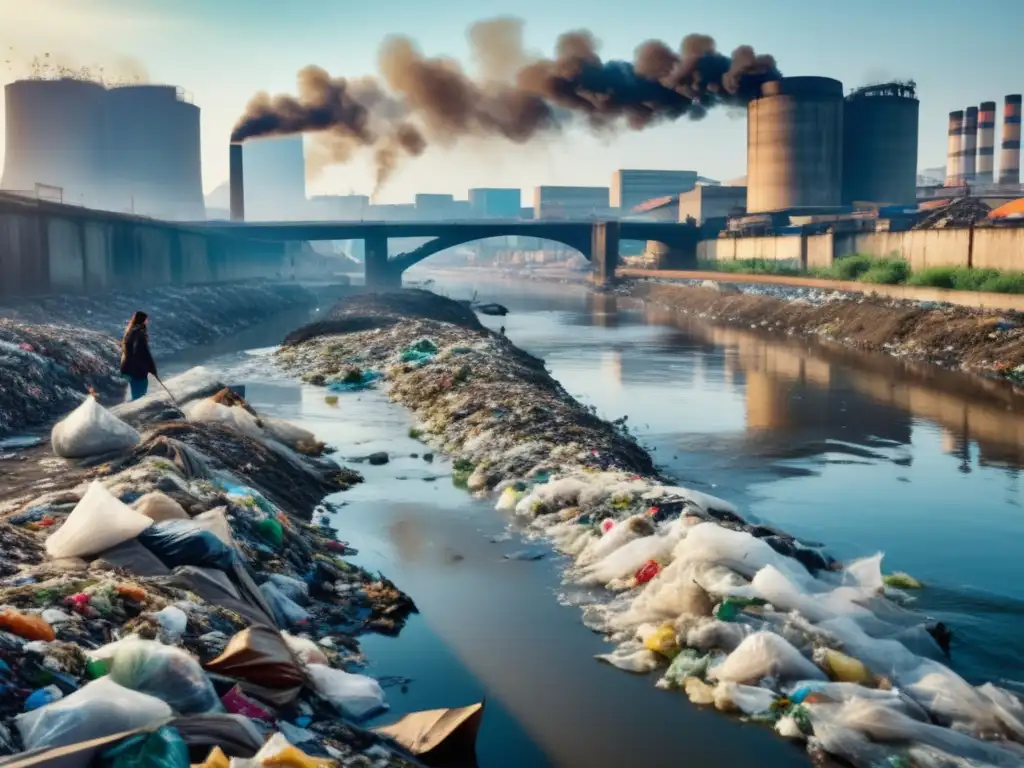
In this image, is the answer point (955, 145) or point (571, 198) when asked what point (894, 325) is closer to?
point (955, 145)

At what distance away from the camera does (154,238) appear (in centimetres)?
5038

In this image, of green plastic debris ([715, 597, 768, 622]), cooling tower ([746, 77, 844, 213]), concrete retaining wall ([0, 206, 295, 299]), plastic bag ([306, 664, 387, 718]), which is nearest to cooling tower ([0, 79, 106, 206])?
concrete retaining wall ([0, 206, 295, 299])

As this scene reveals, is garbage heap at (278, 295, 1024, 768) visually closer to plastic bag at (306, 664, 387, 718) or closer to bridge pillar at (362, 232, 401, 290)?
plastic bag at (306, 664, 387, 718)

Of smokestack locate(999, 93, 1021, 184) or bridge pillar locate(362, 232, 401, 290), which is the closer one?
bridge pillar locate(362, 232, 401, 290)

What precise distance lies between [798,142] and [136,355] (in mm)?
66808

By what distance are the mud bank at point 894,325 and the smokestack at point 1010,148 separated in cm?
4982

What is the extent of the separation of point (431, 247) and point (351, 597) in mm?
75625

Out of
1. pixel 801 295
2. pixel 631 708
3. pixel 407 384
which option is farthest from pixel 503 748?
pixel 801 295

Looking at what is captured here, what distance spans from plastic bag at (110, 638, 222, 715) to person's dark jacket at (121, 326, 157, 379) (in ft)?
34.8

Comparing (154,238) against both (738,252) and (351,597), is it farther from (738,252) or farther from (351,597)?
(351,597)

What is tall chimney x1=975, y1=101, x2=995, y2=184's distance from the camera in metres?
91.9

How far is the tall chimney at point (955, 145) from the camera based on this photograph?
308 feet

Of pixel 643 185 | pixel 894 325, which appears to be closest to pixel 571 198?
pixel 643 185

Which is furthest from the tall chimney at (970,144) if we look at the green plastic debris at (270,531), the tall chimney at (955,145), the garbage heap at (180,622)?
the green plastic debris at (270,531)
